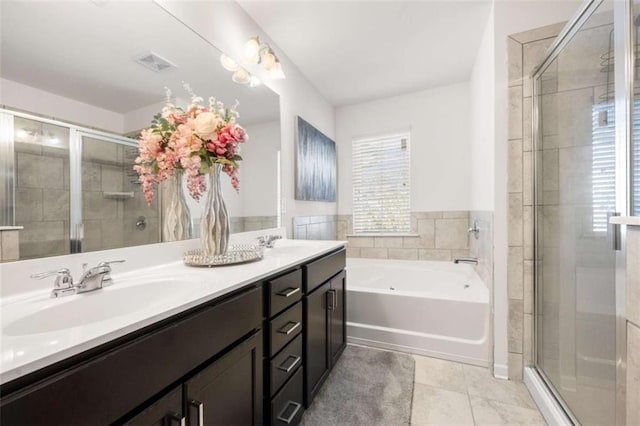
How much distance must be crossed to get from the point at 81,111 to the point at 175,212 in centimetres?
51

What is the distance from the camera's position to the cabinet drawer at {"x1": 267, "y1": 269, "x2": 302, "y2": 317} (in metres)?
1.07

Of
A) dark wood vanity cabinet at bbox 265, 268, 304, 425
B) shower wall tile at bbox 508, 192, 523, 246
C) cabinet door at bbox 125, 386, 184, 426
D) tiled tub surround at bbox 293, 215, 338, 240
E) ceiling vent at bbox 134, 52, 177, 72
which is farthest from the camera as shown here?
tiled tub surround at bbox 293, 215, 338, 240

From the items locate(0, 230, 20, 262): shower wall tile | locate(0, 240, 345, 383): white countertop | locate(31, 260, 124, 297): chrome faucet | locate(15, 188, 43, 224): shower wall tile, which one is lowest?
locate(0, 240, 345, 383): white countertop

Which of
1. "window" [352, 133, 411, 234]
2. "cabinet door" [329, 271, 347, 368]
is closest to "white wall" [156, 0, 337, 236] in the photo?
"window" [352, 133, 411, 234]

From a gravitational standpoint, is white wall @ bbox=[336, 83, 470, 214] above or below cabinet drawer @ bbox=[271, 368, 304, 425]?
above

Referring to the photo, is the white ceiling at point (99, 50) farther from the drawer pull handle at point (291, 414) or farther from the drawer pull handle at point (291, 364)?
the drawer pull handle at point (291, 414)

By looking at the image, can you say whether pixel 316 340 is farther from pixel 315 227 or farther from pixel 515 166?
pixel 515 166

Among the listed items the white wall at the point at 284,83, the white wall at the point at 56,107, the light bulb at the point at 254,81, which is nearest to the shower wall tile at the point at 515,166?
the white wall at the point at 284,83

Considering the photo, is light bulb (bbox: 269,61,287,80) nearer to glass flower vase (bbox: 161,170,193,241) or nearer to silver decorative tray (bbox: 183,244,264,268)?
glass flower vase (bbox: 161,170,193,241)

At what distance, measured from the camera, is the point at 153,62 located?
123cm

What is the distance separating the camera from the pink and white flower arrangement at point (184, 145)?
1.12 metres

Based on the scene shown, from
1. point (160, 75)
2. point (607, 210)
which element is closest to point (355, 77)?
point (160, 75)

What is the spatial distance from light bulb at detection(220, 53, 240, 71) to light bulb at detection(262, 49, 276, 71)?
9.4 inches

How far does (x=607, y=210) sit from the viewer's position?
110 cm
